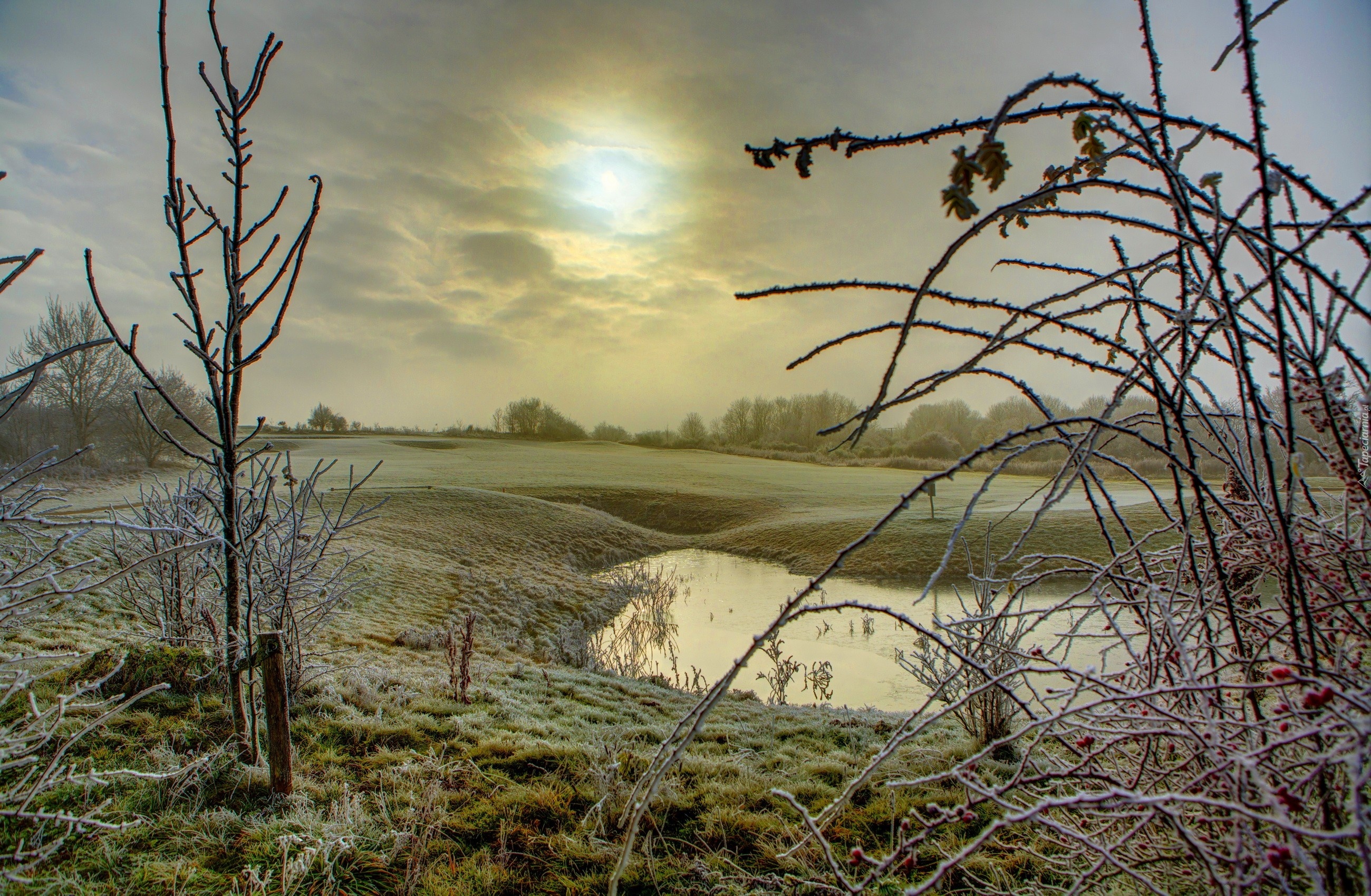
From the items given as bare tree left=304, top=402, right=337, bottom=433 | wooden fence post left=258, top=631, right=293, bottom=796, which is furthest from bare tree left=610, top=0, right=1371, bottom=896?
bare tree left=304, top=402, right=337, bottom=433

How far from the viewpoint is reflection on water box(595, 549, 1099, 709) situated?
27.9 ft

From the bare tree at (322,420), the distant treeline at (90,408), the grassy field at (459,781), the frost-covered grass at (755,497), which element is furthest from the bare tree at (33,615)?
the bare tree at (322,420)

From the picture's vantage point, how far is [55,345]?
2123cm

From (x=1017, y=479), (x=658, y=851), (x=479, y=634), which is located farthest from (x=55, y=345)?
(x=1017, y=479)

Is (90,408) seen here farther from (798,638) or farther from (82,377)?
(798,638)

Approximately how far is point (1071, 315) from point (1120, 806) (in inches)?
49.4

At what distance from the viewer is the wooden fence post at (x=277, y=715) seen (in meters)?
3.56

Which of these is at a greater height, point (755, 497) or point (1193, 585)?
point (1193, 585)

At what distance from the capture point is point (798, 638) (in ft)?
36.0

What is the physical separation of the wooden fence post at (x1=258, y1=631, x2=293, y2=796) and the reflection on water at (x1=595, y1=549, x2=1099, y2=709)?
4340 mm

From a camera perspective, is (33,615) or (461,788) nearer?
(33,615)

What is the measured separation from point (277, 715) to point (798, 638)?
8.66 m

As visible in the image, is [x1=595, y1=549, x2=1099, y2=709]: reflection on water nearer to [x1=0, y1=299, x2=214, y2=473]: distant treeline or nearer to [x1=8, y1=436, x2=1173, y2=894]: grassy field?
[x1=8, y1=436, x2=1173, y2=894]: grassy field

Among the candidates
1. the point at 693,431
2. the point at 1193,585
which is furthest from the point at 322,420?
the point at 1193,585
